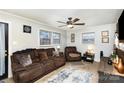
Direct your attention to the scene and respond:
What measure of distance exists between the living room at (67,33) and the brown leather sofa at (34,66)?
5 centimetres

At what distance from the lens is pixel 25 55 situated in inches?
97.6

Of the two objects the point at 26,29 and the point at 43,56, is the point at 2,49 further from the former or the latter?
the point at 43,56

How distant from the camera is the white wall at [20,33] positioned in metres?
2.09

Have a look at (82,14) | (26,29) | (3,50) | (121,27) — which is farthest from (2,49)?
(121,27)

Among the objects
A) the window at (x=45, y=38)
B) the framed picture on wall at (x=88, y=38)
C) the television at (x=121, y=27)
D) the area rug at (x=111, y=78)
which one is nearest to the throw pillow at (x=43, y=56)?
the window at (x=45, y=38)

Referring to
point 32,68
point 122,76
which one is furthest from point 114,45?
point 32,68

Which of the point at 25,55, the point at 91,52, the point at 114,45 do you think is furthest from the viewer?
the point at 25,55

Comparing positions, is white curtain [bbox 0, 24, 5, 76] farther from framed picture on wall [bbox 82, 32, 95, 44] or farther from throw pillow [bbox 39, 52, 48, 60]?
framed picture on wall [bbox 82, 32, 95, 44]

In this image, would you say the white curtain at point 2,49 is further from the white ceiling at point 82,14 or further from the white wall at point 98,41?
the white wall at point 98,41

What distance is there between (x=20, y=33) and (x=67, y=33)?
1.07 meters

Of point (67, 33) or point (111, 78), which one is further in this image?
point (67, 33)

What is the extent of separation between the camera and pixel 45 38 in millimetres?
2643
